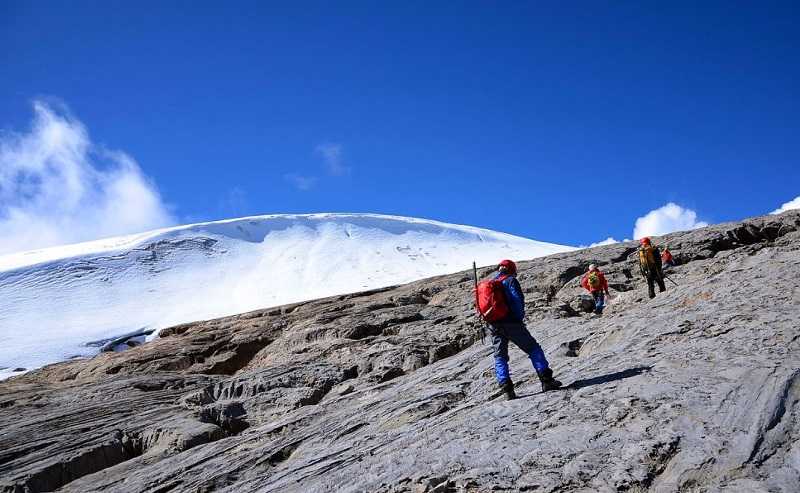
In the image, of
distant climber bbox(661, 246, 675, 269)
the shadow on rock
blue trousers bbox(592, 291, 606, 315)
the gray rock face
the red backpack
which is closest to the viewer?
the gray rock face

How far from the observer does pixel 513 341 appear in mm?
8352

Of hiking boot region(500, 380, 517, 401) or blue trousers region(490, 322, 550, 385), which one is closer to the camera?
blue trousers region(490, 322, 550, 385)

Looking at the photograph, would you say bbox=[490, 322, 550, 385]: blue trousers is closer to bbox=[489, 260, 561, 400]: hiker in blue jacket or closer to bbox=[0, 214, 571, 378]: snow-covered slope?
bbox=[489, 260, 561, 400]: hiker in blue jacket

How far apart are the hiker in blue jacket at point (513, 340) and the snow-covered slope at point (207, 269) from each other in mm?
36050

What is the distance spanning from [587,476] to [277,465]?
17.2ft

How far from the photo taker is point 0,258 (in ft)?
229

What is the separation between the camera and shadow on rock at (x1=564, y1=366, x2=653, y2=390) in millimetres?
8000

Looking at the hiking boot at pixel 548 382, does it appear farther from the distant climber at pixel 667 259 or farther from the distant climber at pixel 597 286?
the distant climber at pixel 667 259

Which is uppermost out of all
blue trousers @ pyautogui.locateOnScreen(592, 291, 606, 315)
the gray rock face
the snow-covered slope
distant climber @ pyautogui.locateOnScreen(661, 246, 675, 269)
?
the snow-covered slope

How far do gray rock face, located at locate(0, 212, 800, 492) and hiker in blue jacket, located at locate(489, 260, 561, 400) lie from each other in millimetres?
275

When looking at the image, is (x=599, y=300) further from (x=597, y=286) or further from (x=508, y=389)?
(x=508, y=389)

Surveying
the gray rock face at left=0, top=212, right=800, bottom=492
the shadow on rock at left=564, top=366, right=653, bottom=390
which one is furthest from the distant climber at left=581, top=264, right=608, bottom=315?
the shadow on rock at left=564, top=366, right=653, bottom=390

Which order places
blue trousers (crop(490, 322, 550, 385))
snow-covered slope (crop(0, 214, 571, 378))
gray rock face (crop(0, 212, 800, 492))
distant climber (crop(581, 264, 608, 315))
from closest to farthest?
1. gray rock face (crop(0, 212, 800, 492))
2. blue trousers (crop(490, 322, 550, 385))
3. distant climber (crop(581, 264, 608, 315))
4. snow-covered slope (crop(0, 214, 571, 378))

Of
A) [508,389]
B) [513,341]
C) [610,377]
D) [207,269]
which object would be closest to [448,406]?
[508,389]
